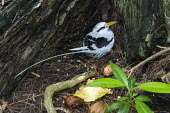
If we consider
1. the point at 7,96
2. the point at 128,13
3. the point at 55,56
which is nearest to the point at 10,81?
the point at 7,96

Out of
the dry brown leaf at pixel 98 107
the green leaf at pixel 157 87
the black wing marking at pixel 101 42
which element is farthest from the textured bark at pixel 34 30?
the green leaf at pixel 157 87

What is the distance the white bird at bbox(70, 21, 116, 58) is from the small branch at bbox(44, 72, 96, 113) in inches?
20.1

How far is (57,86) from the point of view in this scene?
2.82 m

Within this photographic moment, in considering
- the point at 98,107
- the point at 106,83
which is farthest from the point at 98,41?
the point at 106,83

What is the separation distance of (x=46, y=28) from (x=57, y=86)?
2.66 ft

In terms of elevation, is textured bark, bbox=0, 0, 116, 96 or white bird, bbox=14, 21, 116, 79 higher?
textured bark, bbox=0, 0, 116, 96

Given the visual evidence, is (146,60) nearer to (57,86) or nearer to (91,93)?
(91,93)

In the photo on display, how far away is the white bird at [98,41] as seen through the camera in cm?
345

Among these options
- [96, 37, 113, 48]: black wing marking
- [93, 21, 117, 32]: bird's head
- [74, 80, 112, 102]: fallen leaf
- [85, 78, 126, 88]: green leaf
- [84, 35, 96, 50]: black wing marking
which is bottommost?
[74, 80, 112, 102]: fallen leaf

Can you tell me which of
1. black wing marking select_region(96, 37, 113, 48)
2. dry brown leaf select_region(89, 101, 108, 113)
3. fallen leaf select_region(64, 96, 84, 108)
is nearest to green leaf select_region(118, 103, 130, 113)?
dry brown leaf select_region(89, 101, 108, 113)

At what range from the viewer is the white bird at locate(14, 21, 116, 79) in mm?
3444

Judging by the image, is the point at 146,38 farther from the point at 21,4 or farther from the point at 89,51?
the point at 21,4

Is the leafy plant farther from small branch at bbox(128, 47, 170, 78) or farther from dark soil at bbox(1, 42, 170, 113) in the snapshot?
small branch at bbox(128, 47, 170, 78)

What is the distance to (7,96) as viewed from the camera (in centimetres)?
288
